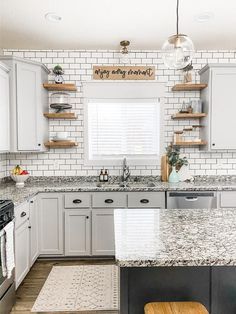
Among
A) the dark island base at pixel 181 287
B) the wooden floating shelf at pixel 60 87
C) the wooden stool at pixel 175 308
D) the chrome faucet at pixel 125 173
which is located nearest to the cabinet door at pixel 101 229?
the chrome faucet at pixel 125 173

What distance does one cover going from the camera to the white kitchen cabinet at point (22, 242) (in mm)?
2689

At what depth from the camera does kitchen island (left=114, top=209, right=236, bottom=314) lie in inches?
51.4

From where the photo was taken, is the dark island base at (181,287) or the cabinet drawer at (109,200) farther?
the cabinet drawer at (109,200)

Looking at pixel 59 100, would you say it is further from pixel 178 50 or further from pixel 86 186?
pixel 178 50

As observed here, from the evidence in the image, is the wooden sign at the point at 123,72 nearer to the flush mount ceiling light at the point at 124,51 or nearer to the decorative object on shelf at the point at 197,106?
the flush mount ceiling light at the point at 124,51

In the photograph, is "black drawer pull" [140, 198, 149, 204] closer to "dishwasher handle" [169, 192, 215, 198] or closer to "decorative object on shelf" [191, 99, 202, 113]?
"dishwasher handle" [169, 192, 215, 198]

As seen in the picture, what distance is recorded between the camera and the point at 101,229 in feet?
11.5

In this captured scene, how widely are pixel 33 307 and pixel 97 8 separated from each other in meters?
2.93

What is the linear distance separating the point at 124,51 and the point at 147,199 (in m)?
2.02

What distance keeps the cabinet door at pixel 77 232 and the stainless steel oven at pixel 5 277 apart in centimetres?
109

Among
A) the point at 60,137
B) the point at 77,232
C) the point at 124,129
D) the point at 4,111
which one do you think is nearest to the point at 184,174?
the point at 124,129

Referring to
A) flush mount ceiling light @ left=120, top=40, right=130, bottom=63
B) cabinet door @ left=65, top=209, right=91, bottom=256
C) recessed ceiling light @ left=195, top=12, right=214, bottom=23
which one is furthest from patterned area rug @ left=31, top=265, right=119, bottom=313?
recessed ceiling light @ left=195, top=12, right=214, bottom=23

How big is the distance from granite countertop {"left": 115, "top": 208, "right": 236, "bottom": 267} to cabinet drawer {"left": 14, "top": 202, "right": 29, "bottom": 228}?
3.44ft

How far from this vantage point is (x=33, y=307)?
2535mm
